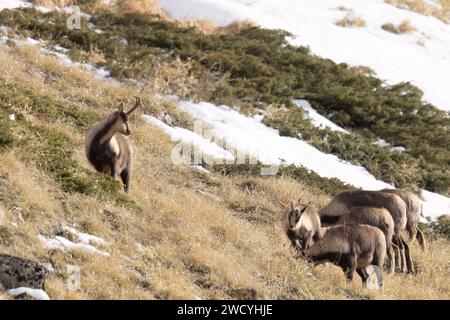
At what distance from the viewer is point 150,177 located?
1235cm

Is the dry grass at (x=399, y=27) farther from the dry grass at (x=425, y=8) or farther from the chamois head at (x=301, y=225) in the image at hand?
the chamois head at (x=301, y=225)

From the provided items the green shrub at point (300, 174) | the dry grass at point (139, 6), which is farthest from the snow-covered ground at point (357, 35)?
the green shrub at point (300, 174)

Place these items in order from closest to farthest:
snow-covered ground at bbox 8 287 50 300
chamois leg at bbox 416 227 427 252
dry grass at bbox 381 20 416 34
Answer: snow-covered ground at bbox 8 287 50 300, chamois leg at bbox 416 227 427 252, dry grass at bbox 381 20 416 34

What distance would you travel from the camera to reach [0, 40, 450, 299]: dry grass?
789cm

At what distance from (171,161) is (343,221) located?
13.0ft

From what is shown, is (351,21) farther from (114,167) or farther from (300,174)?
(114,167)

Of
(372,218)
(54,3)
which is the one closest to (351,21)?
(54,3)

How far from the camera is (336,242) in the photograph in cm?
977

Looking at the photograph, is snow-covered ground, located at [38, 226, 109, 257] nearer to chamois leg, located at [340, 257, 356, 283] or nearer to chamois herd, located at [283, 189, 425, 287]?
chamois herd, located at [283, 189, 425, 287]

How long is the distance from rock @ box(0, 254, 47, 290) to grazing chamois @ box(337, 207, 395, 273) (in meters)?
5.00

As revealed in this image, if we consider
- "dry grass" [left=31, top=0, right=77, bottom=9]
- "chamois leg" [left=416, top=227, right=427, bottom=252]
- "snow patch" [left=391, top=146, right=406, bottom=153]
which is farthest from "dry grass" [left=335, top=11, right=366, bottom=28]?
"chamois leg" [left=416, top=227, right=427, bottom=252]
